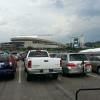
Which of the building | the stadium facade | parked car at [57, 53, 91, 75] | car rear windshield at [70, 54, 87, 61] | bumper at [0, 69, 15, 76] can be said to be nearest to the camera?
bumper at [0, 69, 15, 76]

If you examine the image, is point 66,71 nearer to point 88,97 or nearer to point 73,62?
point 73,62

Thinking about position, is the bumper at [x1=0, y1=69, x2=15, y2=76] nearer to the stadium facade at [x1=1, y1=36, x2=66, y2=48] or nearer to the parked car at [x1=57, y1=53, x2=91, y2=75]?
the parked car at [x1=57, y1=53, x2=91, y2=75]

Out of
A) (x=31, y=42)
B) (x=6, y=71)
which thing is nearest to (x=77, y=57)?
(x=6, y=71)

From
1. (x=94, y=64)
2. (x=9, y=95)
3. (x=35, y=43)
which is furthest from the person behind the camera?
(x=35, y=43)

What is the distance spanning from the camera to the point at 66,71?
63.5 ft

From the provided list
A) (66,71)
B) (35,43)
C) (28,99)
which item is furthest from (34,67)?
(35,43)

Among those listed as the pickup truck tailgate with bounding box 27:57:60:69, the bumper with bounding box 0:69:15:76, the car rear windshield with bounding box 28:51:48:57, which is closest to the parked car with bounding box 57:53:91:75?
the car rear windshield with bounding box 28:51:48:57

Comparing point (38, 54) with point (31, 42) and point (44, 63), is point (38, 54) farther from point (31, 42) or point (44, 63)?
point (31, 42)

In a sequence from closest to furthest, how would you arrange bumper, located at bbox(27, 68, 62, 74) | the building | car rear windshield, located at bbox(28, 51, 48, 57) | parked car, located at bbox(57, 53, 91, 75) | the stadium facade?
1. bumper, located at bbox(27, 68, 62, 74)
2. parked car, located at bbox(57, 53, 91, 75)
3. car rear windshield, located at bbox(28, 51, 48, 57)
4. the stadium facade
5. the building

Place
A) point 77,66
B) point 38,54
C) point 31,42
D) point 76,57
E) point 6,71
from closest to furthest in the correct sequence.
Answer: point 6,71 < point 77,66 < point 76,57 < point 38,54 < point 31,42

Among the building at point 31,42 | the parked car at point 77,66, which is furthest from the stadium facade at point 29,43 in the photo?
the parked car at point 77,66

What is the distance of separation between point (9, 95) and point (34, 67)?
4713 mm

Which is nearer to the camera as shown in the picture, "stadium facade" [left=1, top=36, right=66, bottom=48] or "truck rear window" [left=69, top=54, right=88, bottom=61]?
"truck rear window" [left=69, top=54, right=88, bottom=61]

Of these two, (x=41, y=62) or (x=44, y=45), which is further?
(x=44, y=45)
